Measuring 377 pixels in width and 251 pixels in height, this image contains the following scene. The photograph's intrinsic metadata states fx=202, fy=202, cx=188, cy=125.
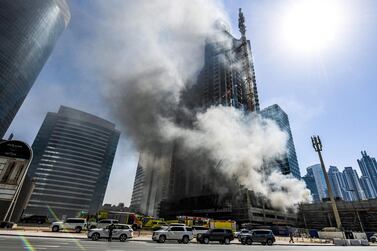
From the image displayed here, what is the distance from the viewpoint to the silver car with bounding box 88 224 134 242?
64.1 ft

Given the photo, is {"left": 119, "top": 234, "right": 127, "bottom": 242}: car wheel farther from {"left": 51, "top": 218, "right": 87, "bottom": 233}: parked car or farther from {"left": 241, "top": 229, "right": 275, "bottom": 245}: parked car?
{"left": 241, "top": 229, "right": 275, "bottom": 245}: parked car

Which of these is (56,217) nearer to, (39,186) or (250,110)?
(39,186)

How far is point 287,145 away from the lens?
453 ft

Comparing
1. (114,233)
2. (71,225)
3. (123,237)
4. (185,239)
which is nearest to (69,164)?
(71,225)

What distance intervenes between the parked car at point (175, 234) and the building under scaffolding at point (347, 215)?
7234 centimetres

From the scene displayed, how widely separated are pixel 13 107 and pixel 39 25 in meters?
42.7

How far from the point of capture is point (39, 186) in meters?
123

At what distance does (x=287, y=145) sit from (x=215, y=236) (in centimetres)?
13095

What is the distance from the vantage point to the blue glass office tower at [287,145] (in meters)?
127

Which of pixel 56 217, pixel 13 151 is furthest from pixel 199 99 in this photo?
pixel 56 217

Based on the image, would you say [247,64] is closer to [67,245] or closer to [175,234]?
[175,234]

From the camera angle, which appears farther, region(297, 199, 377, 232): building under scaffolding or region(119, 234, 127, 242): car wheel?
region(297, 199, 377, 232): building under scaffolding

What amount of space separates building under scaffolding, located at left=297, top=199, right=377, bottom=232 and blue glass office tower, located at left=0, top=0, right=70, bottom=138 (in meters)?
132

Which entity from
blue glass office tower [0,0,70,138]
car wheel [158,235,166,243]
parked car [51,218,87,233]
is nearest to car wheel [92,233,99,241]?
car wheel [158,235,166,243]
